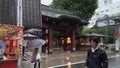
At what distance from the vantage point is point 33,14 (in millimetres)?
25094

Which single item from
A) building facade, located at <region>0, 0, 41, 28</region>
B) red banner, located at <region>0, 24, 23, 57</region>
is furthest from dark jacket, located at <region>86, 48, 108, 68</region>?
building facade, located at <region>0, 0, 41, 28</region>

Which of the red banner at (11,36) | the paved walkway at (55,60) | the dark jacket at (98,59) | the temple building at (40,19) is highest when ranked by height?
the temple building at (40,19)

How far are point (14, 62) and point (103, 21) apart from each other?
53128 millimetres

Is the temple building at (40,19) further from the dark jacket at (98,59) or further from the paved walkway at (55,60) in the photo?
the dark jacket at (98,59)

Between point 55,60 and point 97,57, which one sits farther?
point 55,60

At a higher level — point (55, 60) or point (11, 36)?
point (11, 36)

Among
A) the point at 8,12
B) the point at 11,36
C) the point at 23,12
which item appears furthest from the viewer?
the point at 23,12

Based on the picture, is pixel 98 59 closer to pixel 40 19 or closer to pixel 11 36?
pixel 11 36

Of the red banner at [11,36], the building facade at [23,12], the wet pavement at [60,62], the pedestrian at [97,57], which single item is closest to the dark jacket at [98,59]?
the pedestrian at [97,57]

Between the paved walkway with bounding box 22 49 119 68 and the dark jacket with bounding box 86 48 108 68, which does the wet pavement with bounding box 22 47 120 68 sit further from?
the dark jacket with bounding box 86 48 108 68

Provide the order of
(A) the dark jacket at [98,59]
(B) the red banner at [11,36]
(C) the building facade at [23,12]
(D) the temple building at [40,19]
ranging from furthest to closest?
(D) the temple building at [40,19] < (C) the building facade at [23,12] < (B) the red banner at [11,36] < (A) the dark jacket at [98,59]

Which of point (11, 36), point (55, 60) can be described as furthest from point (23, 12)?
point (11, 36)

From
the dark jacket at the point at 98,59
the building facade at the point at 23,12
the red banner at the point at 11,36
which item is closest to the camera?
the dark jacket at the point at 98,59

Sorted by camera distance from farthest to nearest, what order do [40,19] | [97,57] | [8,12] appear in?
[40,19]
[8,12]
[97,57]
